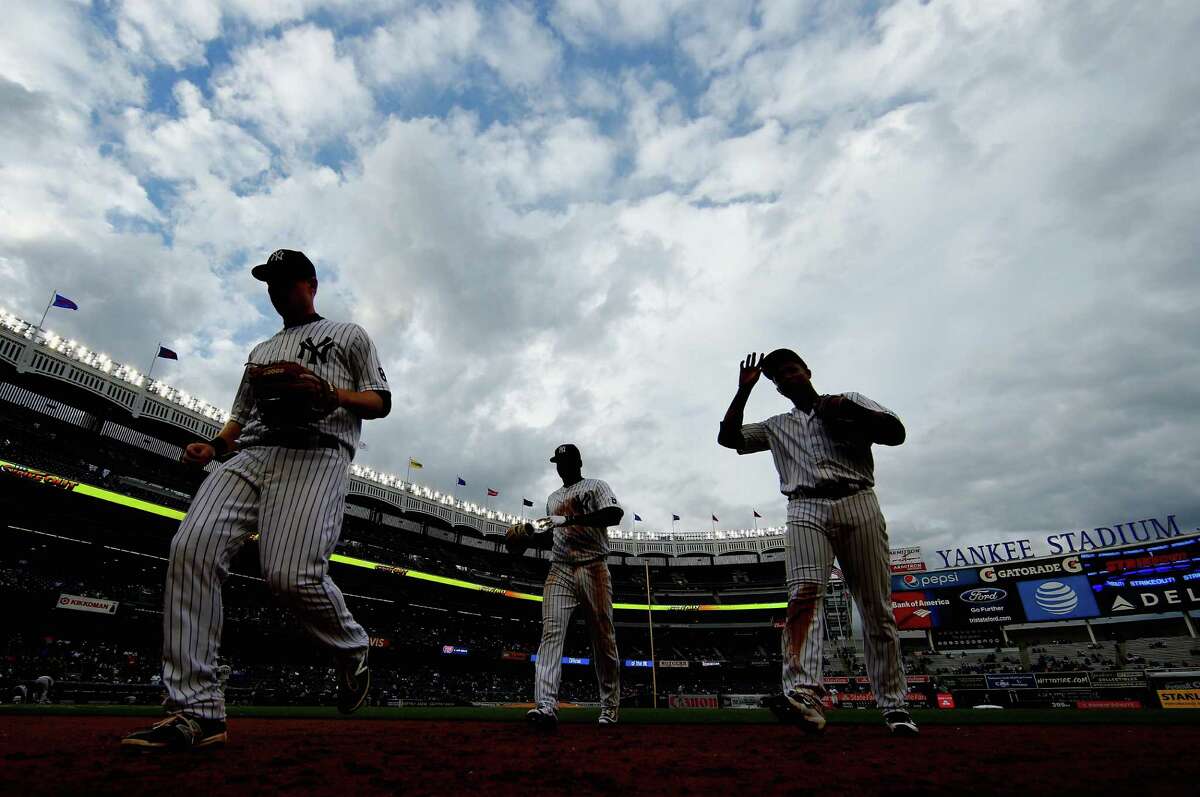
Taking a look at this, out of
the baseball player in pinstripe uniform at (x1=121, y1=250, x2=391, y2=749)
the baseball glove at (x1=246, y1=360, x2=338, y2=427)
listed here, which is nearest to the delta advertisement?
the baseball player in pinstripe uniform at (x1=121, y1=250, x2=391, y2=749)

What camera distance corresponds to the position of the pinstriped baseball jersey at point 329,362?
2539 millimetres

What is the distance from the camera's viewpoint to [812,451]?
330 cm

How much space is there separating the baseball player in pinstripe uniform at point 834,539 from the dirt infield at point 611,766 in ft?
1.01

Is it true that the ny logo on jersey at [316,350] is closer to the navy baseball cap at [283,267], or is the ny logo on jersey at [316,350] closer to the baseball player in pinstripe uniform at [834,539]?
the navy baseball cap at [283,267]

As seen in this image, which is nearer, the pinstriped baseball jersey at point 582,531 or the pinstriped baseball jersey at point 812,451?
the pinstriped baseball jersey at point 812,451

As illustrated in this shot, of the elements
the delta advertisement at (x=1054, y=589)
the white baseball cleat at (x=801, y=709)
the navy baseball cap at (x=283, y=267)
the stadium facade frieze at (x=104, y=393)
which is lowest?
the white baseball cleat at (x=801, y=709)

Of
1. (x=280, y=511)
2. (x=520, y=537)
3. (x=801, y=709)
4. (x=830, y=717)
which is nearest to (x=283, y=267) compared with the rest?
(x=280, y=511)

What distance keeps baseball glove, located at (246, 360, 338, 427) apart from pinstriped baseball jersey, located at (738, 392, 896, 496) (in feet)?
8.13

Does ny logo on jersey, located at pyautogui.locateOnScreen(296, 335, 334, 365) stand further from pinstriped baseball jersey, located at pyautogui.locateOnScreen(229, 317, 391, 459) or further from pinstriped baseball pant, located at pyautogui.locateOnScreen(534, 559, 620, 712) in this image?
pinstriped baseball pant, located at pyautogui.locateOnScreen(534, 559, 620, 712)

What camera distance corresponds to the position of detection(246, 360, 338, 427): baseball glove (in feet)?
6.98

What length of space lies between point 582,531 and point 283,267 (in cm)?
282

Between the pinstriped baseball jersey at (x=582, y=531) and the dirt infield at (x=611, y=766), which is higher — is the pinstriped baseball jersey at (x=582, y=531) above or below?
above

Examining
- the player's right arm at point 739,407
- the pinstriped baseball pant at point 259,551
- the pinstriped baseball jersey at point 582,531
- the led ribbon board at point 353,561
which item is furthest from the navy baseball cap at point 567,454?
the led ribbon board at point 353,561

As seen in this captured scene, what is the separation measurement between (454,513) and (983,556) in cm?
3642
